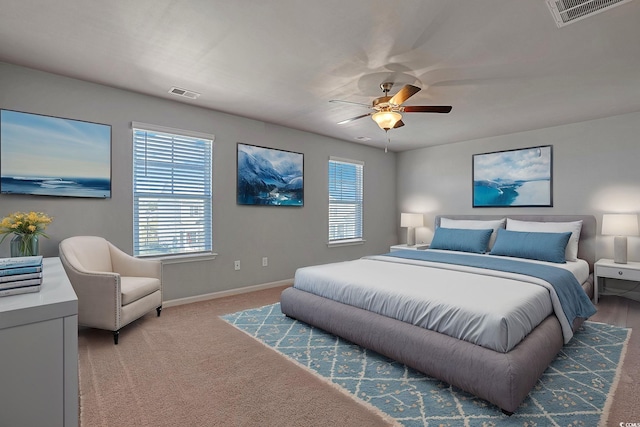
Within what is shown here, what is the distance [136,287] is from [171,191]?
48.9 inches

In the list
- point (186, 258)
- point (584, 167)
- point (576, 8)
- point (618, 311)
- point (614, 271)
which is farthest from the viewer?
point (584, 167)

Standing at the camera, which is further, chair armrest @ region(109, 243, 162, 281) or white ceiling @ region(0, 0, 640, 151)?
chair armrest @ region(109, 243, 162, 281)

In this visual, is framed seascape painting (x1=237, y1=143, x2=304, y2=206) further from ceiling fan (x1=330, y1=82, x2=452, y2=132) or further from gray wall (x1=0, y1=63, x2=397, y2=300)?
ceiling fan (x1=330, y1=82, x2=452, y2=132)

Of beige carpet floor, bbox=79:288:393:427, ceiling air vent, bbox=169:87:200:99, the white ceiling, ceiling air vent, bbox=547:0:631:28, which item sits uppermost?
ceiling air vent, bbox=169:87:200:99

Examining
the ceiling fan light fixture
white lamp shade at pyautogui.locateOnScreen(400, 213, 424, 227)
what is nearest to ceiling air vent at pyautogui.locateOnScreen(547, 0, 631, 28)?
the ceiling fan light fixture

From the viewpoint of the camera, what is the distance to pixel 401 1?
6.35 ft

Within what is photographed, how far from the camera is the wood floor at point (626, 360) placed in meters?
1.78

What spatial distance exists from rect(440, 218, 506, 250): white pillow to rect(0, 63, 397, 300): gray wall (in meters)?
1.54

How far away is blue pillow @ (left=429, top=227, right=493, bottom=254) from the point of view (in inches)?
173

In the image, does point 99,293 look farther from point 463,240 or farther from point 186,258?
point 463,240

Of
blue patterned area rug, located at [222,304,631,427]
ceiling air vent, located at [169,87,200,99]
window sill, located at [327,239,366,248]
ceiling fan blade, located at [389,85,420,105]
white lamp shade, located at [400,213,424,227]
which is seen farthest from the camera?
white lamp shade, located at [400,213,424,227]

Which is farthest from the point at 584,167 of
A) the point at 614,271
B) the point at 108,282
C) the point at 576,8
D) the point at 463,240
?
the point at 108,282

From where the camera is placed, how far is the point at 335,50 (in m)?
2.52

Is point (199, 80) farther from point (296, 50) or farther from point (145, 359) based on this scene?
point (145, 359)
